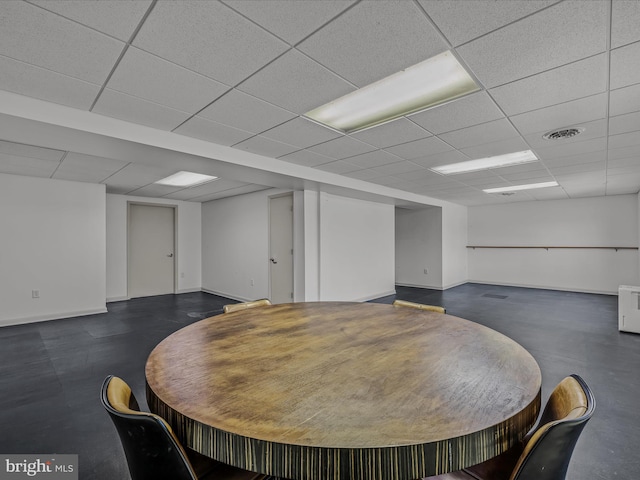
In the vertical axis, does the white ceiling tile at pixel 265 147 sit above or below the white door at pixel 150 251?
above

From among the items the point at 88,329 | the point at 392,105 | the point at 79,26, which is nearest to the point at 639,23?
the point at 392,105

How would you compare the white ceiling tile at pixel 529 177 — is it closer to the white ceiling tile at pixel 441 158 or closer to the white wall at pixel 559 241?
the white ceiling tile at pixel 441 158

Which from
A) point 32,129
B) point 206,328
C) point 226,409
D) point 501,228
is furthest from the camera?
point 501,228

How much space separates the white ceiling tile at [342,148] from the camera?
3438mm

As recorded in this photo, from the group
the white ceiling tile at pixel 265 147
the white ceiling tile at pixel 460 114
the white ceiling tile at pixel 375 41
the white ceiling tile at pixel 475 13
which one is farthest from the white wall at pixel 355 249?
the white ceiling tile at pixel 475 13

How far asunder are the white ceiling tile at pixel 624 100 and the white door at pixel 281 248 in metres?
4.53

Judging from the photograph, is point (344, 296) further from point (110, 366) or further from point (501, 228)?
point (501, 228)

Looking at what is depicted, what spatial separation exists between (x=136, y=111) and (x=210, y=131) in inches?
26.2

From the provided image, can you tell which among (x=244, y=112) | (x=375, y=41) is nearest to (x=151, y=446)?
(x=375, y=41)

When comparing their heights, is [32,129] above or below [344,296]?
above

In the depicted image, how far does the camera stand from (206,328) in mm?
1696

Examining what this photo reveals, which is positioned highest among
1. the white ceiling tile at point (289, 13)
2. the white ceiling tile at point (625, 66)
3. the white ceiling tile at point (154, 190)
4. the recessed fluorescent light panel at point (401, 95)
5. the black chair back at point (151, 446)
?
the recessed fluorescent light panel at point (401, 95)

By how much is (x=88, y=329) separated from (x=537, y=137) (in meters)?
6.49

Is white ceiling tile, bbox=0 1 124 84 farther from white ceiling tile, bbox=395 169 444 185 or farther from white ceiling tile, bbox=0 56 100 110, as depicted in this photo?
white ceiling tile, bbox=395 169 444 185
